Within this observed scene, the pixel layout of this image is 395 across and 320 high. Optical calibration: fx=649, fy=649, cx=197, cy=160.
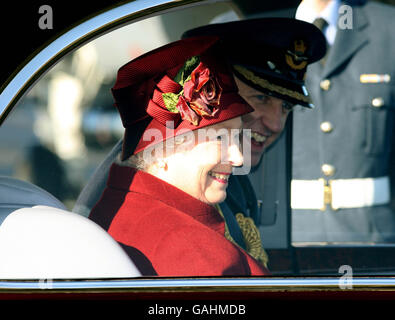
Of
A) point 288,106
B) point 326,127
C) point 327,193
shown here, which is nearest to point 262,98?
point 288,106

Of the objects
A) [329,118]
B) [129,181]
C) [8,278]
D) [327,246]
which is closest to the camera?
[8,278]

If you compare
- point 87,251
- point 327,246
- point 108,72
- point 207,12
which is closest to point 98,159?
point 108,72

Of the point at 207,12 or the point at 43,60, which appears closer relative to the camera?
the point at 43,60

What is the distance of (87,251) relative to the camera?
1601 mm

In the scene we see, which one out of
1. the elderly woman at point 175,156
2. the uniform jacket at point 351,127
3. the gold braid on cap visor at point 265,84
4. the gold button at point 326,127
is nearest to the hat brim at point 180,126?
the elderly woman at point 175,156

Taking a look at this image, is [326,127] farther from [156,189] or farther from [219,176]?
[156,189]

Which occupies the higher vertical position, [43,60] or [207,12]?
[207,12]

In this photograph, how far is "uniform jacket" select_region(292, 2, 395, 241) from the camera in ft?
8.22

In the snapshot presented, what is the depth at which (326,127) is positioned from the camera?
2.58 metres

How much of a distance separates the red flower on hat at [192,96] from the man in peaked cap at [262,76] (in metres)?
0.27

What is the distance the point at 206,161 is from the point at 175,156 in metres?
0.10

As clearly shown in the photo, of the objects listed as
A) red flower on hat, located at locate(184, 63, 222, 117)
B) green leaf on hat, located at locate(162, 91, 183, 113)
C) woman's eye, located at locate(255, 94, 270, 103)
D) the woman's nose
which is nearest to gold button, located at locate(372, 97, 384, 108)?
woman's eye, located at locate(255, 94, 270, 103)

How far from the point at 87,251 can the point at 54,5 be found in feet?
1.99

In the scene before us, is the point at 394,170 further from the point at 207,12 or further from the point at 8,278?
the point at 8,278
